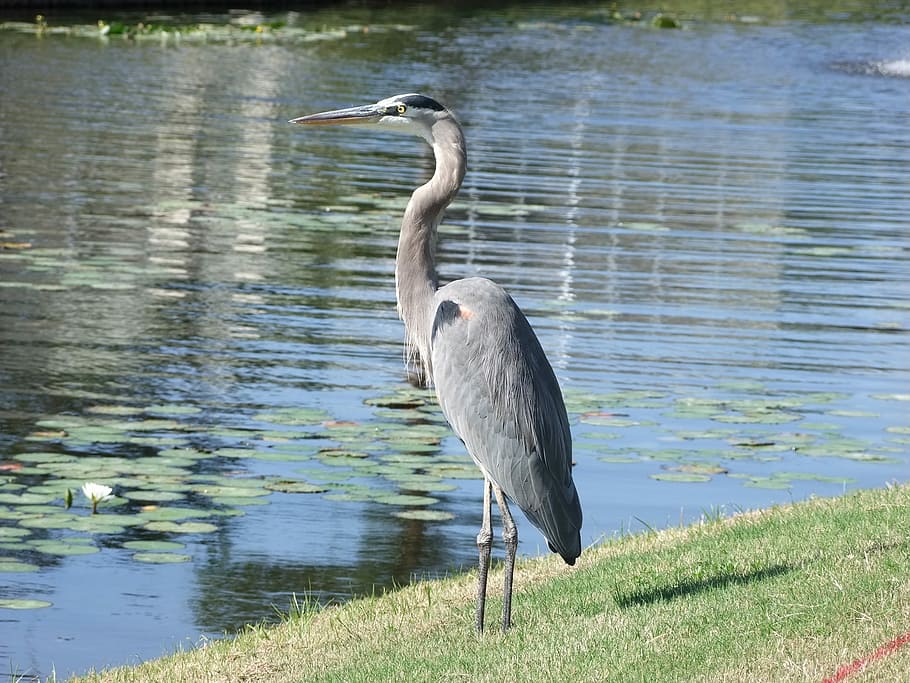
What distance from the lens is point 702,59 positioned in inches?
1324

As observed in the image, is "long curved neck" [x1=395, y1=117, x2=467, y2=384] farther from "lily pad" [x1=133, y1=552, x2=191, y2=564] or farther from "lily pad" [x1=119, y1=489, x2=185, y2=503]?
"lily pad" [x1=119, y1=489, x2=185, y2=503]

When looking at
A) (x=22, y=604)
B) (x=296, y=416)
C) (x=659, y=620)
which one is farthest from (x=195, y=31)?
(x=659, y=620)

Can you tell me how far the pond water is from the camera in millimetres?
7684

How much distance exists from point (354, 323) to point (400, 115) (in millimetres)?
5763

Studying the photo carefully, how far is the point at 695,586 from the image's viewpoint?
19.5 feet

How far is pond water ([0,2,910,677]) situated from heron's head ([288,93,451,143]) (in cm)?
234

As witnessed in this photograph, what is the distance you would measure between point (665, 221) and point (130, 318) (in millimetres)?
6960

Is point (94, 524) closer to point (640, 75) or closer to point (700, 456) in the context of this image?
point (700, 456)

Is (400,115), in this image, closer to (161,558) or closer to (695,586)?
(695,586)

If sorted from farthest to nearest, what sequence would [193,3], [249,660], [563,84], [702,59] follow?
[193,3], [702,59], [563,84], [249,660]

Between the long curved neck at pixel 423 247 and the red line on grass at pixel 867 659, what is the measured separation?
2.22 m

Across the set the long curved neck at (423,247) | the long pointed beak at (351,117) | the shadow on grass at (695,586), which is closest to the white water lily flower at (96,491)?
the long curved neck at (423,247)

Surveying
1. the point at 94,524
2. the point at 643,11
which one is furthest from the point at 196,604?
the point at 643,11

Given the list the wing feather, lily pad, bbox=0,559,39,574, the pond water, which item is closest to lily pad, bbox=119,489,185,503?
the pond water
